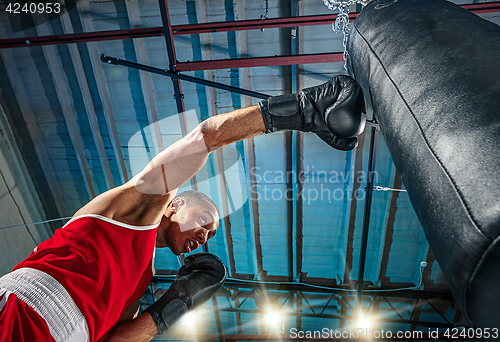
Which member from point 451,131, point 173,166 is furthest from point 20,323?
point 451,131

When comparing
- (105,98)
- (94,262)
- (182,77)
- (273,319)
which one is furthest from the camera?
(273,319)

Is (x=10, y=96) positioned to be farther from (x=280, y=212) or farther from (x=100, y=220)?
(x=280, y=212)

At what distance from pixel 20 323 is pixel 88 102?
4.07 m

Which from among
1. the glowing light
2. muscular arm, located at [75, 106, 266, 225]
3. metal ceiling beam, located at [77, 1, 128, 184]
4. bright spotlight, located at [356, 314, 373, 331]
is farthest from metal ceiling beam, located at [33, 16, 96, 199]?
A: bright spotlight, located at [356, 314, 373, 331]

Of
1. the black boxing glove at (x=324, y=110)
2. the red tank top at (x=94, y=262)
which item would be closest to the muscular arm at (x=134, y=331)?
the red tank top at (x=94, y=262)

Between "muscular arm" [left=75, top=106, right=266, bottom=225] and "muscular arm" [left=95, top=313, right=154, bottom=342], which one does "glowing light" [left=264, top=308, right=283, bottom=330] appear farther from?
"muscular arm" [left=75, top=106, right=266, bottom=225]

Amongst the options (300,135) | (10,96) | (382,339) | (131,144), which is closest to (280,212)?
(300,135)

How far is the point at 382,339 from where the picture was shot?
564 cm

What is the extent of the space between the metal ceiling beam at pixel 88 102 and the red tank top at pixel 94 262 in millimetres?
3575

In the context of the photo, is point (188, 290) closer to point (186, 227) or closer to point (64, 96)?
point (186, 227)

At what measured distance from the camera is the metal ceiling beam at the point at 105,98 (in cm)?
397

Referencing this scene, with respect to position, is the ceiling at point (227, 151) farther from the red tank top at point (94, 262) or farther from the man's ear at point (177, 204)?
the red tank top at point (94, 262)

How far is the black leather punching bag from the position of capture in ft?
2.01

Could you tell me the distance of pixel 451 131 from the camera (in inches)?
29.3
